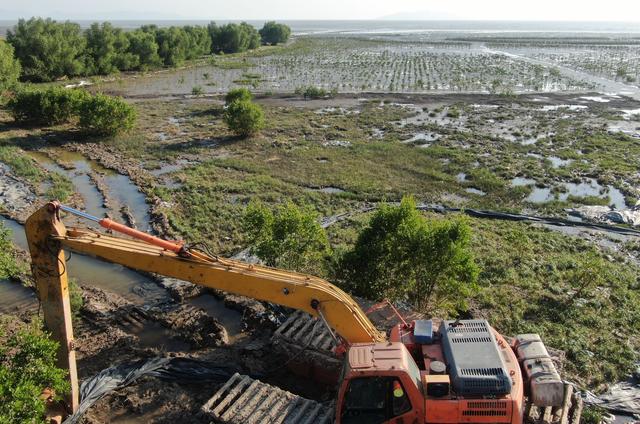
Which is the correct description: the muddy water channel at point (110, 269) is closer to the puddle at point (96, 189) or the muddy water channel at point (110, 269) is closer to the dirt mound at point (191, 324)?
the puddle at point (96, 189)

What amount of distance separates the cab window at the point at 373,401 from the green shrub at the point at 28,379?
462 centimetres

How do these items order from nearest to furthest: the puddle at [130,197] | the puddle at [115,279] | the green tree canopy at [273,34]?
the puddle at [115,279], the puddle at [130,197], the green tree canopy at [273,34]

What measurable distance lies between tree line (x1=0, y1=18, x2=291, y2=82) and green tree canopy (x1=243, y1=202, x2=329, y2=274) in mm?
37095

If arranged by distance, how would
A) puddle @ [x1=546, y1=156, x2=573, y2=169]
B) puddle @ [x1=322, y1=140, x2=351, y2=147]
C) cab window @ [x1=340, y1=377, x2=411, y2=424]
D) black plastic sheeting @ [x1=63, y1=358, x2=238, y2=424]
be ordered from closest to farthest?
1. cab window @ [x1=340, y1=377, x2=411, y2=424]
2. black plastic sheeting @ [x1=63, y1=358, x2=238, y2=424]
3. puddle @ [x1=546, y1=156, x2=573, y2=169]
4. puddle @ [x1=322, y1=140, x2=351, y2=147]

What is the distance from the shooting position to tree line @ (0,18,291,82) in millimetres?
54156

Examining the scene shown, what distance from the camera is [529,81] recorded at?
58438mm

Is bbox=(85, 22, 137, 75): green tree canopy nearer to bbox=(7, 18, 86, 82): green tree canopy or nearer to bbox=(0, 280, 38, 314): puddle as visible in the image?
bbox=(7, 18, 86, 82): green tree canopy

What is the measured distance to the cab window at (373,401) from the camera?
7965 millimetres

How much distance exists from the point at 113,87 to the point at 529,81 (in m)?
45.8

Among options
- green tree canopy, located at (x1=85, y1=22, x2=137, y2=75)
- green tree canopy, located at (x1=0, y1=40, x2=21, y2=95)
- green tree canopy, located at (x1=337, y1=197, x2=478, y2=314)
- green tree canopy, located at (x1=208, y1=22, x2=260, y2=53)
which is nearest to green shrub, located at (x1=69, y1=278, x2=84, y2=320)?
green tree canopy, located at (x1=337, y1=197, x2=478, y2=314)

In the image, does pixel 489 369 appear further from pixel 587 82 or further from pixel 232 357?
pixel 587 82

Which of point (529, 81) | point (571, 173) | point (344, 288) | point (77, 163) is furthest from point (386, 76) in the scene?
point (344, 288)

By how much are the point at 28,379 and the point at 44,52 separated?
55.8 meters

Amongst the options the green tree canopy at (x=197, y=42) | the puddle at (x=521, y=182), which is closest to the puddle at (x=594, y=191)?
the puddle at (x=521, y=182)
